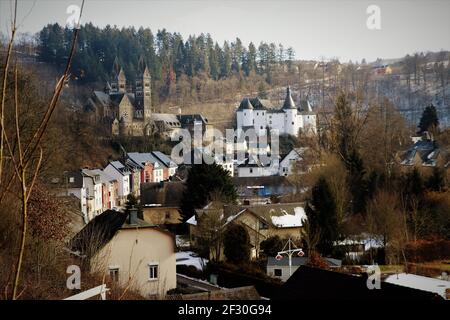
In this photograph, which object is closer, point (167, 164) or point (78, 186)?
point (78, 186)

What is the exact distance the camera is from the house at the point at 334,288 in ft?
16.0

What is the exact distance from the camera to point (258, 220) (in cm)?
1481

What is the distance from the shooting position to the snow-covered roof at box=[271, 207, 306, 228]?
596 inches

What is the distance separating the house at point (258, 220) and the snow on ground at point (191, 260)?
0.37 m

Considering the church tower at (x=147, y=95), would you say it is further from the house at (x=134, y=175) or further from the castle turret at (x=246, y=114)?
the house at (x=134, y=175)

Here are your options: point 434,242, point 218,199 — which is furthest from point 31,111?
point 434,242

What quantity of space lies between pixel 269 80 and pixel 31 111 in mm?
51949

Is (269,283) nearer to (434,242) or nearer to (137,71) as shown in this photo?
(434,242)

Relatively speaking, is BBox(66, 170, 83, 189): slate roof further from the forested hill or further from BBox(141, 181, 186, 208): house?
the forested hill

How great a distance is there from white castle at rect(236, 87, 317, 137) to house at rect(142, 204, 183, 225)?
2655 centimetres

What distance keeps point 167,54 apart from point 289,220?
4566 cm

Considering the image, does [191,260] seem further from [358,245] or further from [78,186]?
[78,186]

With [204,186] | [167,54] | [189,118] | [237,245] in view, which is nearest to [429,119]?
[204,186]

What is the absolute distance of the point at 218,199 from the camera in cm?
1648
